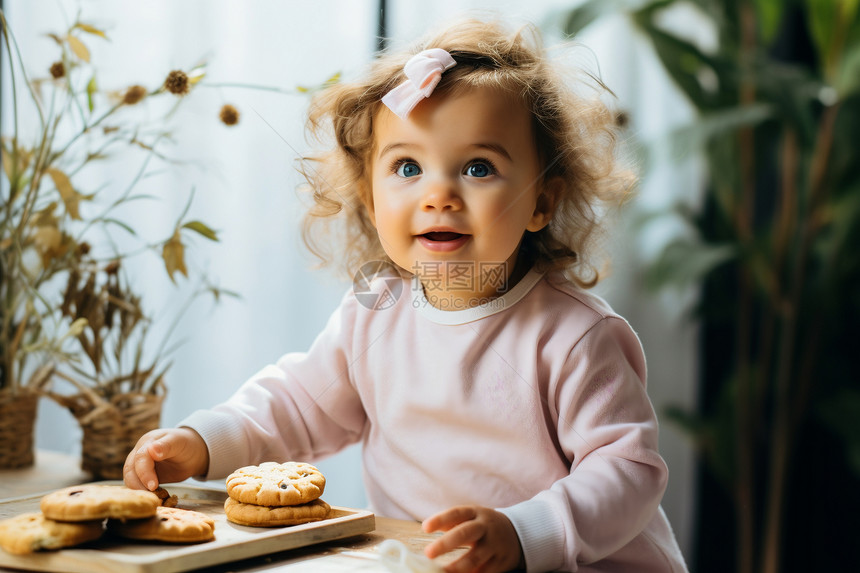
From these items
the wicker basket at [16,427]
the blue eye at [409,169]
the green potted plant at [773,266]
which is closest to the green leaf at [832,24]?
the green potted plant at [773,266]

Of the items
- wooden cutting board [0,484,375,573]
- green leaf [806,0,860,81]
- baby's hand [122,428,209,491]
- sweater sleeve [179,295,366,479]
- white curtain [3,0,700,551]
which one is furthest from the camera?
green leaf [806,0,860,81]

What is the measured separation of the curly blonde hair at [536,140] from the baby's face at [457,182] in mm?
28

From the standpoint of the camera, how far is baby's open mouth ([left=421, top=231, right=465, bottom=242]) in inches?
32.9

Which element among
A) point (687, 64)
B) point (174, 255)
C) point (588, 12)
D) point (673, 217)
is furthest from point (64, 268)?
point (673, 217)

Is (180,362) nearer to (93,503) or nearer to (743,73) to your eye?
(93,503)

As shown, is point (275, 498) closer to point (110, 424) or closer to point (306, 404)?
point (306, 404)

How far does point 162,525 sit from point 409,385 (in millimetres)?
329

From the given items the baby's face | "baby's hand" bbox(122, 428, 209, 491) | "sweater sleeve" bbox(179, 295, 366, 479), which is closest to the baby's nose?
the baby's face

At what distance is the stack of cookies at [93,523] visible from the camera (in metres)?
0.64

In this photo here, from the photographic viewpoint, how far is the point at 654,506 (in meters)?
0.78

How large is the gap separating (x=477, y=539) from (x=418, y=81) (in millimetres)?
423

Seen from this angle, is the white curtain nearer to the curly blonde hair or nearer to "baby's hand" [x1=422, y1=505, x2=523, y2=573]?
the curly blonde hair

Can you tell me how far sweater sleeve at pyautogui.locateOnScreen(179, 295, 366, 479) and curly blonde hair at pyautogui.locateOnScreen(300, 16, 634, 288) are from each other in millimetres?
112

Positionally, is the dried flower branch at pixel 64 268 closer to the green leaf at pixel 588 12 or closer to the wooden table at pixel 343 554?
the wooden table at pixel 343 554
